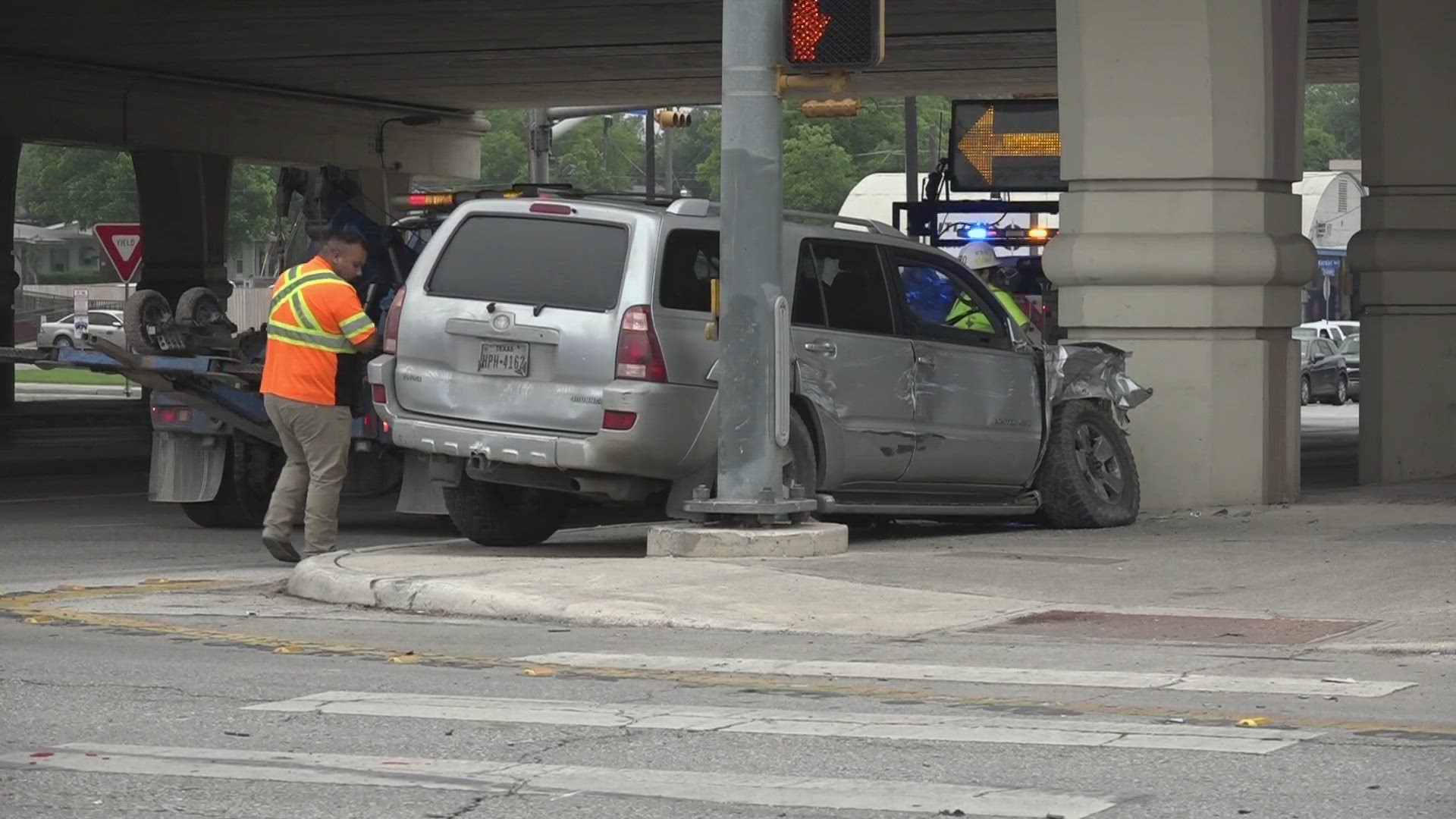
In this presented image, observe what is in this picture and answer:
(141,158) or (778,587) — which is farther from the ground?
(141,158)

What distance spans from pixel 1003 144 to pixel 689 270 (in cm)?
1483

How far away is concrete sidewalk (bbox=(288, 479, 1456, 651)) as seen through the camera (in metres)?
10.1

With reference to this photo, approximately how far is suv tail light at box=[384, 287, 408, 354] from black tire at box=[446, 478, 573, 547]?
0.87 metres

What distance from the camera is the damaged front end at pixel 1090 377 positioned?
14.4 metres

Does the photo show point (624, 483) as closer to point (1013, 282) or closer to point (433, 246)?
point (433, 246)

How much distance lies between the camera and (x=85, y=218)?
293ft

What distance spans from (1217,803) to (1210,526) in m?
8.43

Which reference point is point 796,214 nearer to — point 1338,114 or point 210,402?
point 210,402

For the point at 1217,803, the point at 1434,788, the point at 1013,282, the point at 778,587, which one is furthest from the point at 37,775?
the point at 1013,282

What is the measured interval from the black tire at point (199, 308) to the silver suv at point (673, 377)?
102 inches

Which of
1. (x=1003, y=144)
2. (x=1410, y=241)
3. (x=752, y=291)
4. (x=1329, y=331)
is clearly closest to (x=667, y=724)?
(x=752, y=291)

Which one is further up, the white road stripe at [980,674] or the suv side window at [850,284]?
the suv side window at [850,284]

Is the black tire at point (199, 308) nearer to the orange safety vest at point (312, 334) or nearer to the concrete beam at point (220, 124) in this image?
the orange safety vest at point (312, 334)

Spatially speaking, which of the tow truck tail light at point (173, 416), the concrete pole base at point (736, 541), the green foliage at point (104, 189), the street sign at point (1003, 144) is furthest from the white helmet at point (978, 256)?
the green foliage at point (104, 189)
